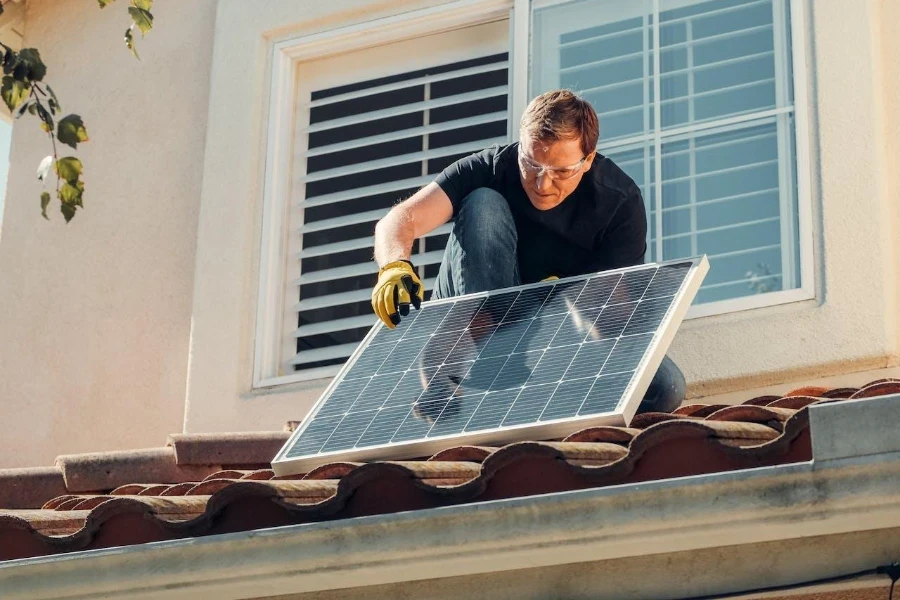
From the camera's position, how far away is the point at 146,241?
940 centimetres

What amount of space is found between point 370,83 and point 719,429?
4915 millimetres

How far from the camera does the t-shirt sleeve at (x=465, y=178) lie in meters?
6.85

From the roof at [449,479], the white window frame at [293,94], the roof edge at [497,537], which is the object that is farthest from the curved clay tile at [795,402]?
the white window frame at [293,94]

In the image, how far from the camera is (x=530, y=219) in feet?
22.6

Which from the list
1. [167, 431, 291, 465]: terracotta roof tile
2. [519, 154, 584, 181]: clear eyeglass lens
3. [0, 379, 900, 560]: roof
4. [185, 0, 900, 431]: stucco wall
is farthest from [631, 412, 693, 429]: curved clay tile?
[167, 431, 291, 465]: terracotta roof tile

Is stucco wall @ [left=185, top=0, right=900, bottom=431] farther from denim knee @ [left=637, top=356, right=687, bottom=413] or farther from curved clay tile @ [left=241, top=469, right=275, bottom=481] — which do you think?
curved clay tile @ [left=241, top=469, right=275, bottom=481]

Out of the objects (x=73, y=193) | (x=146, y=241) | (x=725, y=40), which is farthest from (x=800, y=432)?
(x=146, y=241)

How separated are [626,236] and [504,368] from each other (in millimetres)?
1228

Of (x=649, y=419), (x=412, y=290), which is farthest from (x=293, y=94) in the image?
(x=649, y=419)

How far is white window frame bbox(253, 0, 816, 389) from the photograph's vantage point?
8.48 meters

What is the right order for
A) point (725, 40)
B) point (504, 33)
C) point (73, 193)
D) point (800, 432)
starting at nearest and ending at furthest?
1. point (800, 432)
2. point (73, 193)
3. point (725, 40)
4. point (504, 33)

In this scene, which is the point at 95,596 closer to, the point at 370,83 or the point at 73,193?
the point at 73,193

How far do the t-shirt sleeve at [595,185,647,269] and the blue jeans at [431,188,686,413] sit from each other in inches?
16.1

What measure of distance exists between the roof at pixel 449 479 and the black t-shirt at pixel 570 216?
3.49 feet
